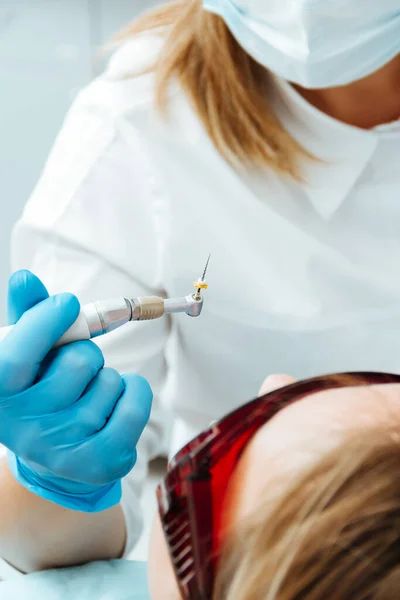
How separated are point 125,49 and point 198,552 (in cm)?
79

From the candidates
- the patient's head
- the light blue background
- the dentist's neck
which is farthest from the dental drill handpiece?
the light blue background

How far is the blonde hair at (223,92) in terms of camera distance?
34.8 inches

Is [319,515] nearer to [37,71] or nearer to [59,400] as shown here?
[59,400]

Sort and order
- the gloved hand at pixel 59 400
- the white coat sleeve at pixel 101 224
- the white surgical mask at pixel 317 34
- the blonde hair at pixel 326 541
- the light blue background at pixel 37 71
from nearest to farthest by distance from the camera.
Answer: the blonde hair at pixel 326 541 < the gloved hand at pixel 59 400 < the white surgical mask at pixel 317 34 < the white coat sleeve at pixel 101 224 < the light blue background at pixel 37 71

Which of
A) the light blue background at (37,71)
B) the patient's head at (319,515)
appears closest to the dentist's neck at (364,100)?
the patient's head at (319,515)

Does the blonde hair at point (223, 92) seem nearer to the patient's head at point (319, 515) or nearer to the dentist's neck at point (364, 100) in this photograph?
the dentist's neck at point (364, 100)

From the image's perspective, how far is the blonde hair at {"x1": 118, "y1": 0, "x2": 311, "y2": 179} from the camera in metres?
0.88

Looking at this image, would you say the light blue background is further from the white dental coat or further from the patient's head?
the patient's head

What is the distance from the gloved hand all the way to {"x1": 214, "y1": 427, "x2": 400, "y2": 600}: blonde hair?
8.2 inches

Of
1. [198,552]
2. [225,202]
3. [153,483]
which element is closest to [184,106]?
[225,202]

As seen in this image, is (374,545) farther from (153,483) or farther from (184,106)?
(153,483)

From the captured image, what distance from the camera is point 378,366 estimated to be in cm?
99

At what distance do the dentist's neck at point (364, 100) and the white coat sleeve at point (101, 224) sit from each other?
11.5 inches

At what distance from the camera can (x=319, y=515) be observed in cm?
45
